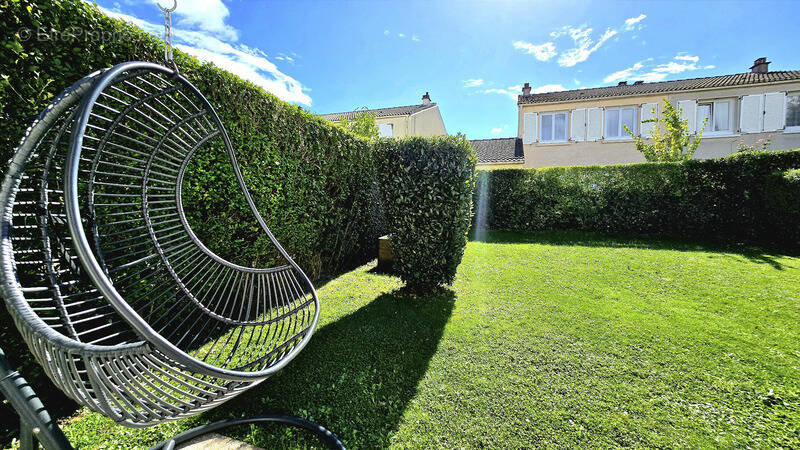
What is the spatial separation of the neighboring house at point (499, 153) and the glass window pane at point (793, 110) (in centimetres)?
1012

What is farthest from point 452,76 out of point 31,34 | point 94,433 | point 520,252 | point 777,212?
point 94,433

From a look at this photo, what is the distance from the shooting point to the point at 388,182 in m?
3.77

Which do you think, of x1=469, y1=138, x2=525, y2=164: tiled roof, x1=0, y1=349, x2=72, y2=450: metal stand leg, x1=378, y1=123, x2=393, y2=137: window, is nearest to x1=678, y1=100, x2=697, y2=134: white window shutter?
x1=469, y1=138, x2=525, y2=164: tiled roof

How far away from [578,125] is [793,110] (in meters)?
7.97

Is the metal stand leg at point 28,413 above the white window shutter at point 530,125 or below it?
below

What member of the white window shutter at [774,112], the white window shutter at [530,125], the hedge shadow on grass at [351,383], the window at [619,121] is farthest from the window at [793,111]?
the hedge shadow on grass at [351,383]

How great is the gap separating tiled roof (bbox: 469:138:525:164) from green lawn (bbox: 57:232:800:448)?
12433 mm

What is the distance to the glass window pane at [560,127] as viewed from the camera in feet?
47.2

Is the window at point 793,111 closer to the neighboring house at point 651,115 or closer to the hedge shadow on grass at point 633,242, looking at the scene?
the neighboring house at point 651,115

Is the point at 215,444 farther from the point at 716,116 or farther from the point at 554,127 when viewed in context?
the point at 716,116

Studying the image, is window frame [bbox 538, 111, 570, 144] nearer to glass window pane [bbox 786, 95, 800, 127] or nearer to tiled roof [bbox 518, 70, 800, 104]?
tiled roof [bbox 518, 70, 800, 104]

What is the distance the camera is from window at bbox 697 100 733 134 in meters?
12.8

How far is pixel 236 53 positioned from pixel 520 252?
5.63 metres

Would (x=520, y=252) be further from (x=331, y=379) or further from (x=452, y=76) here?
(x=452, y=76)
